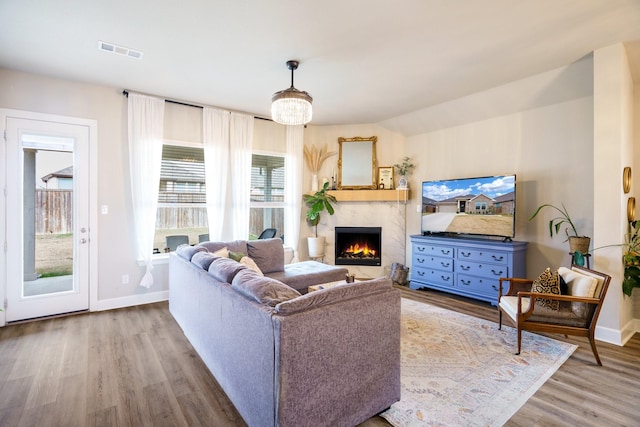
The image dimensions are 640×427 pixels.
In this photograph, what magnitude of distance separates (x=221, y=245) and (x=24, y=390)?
82.5 inches

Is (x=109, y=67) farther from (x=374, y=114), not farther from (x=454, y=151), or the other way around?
(x=454, y=151)

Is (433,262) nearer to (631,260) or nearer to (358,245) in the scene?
(358,245)

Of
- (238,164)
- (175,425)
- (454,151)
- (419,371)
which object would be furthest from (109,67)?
(454,151)

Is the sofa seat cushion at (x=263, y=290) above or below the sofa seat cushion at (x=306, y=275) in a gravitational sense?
above

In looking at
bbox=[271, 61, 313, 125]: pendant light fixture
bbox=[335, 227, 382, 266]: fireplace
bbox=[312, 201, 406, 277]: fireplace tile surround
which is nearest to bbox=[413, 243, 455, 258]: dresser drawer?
bbox=[312, 201, 406, 277]: fireplace tile surround

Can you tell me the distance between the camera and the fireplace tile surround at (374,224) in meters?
5.66

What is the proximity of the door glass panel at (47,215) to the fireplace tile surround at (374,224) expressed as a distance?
384cm

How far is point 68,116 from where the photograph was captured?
3.79 metres

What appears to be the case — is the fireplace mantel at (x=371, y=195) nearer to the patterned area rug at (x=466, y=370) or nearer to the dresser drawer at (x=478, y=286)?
the dresser drawer at (x=478, y=286)

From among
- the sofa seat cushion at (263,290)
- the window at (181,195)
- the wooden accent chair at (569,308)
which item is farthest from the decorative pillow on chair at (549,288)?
the window at (181,195)

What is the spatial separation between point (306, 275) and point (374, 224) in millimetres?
2271

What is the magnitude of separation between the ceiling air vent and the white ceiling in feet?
0.21

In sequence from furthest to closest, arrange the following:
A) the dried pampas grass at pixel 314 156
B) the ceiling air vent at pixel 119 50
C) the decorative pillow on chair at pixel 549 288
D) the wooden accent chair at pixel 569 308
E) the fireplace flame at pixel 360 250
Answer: the dried pampas grass at pixel 314 156 → the fireplace flame at pixel 360 250 → the ceiling air vent at pixel 119 50 → the decorative pillow on chair at pixel 549 288 → the wooden accent chair at pixel 569 308

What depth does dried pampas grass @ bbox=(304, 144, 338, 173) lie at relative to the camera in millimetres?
5891
